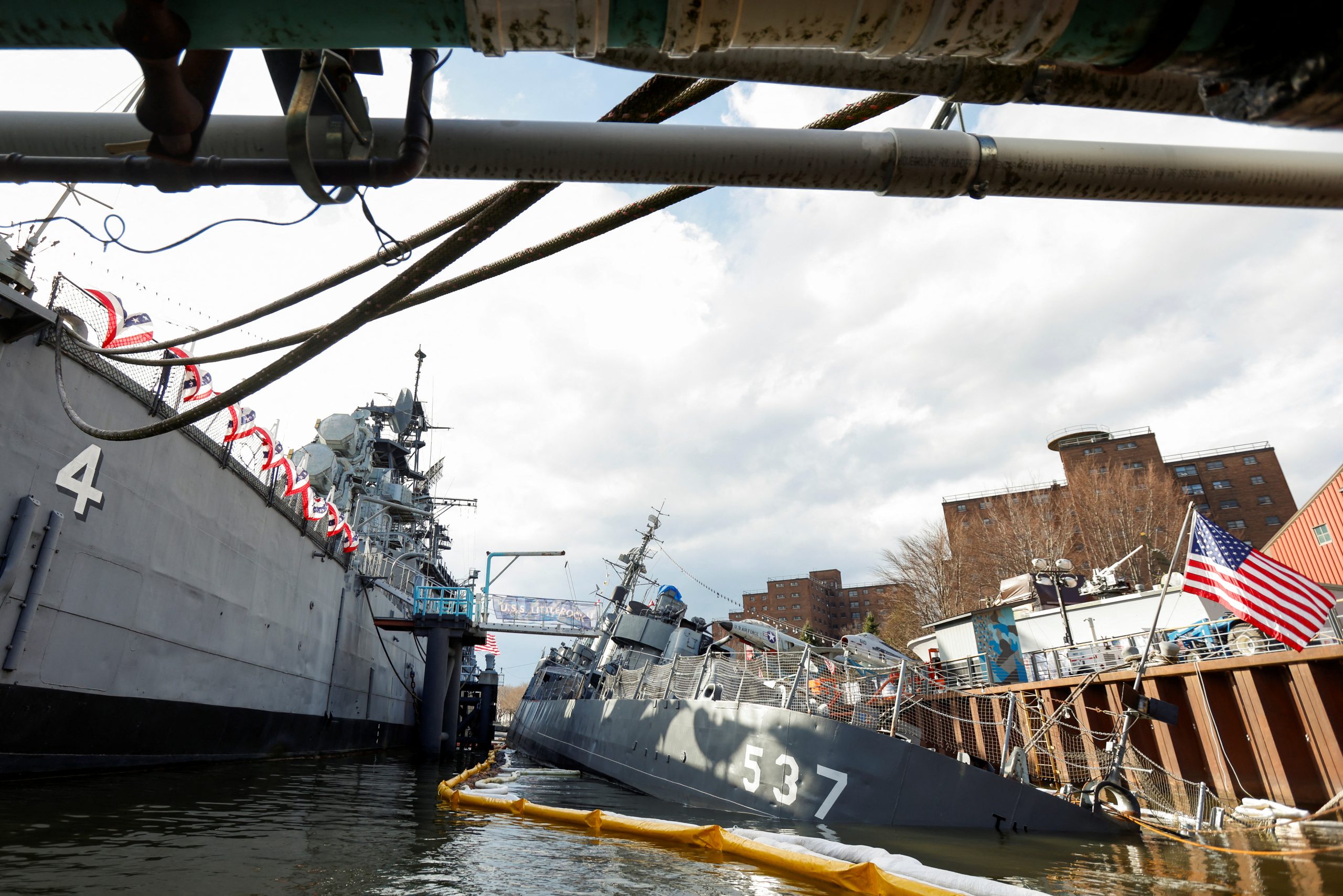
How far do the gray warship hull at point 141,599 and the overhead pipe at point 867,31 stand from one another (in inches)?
419

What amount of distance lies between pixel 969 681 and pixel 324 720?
724 inches

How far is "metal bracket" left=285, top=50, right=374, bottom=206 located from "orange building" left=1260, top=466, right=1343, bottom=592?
28773 mm

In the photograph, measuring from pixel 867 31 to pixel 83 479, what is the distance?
12902 mm

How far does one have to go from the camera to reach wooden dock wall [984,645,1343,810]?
12508mm

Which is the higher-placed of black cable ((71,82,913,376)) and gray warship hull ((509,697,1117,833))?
black cable ((71,82,913,376))

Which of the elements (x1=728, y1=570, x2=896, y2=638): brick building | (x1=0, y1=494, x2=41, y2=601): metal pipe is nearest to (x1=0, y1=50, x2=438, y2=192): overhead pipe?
(x1=0, y1=494, x2=41, y2=601): metal pipe

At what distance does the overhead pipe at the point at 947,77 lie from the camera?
1957mm

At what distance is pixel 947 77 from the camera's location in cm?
210

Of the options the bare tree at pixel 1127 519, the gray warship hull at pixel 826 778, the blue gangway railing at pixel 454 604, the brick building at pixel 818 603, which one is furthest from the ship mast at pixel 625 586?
the brick building at pixel 818 603

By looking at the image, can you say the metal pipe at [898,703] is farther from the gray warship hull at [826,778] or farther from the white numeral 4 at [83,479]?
the white numeral 4 at [83,479]

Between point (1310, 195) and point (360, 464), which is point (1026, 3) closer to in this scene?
point (1310, 195)

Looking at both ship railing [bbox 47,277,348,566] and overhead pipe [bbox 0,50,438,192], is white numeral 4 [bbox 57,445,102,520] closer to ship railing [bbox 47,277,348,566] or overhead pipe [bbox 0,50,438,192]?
ship railing [bbox 47,277,348,566]

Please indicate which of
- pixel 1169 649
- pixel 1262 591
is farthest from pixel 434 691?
pixel 1262 591

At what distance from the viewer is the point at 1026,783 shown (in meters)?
9.74
